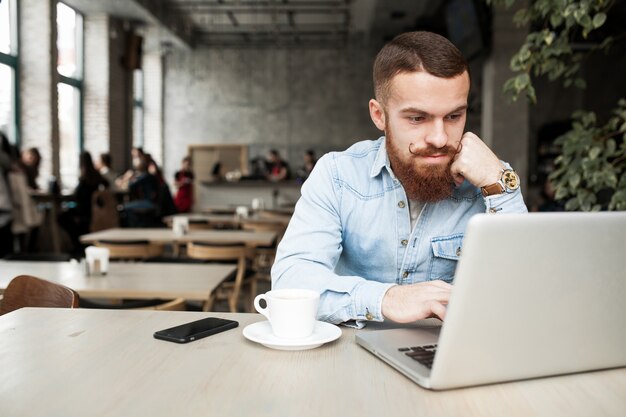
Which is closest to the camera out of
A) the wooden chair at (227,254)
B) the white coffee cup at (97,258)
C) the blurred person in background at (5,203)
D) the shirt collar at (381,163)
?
the shirt collar at (381,163)

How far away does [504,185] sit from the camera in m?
1.47

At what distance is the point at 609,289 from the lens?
2.96 ft

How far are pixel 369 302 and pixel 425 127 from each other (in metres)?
0.43

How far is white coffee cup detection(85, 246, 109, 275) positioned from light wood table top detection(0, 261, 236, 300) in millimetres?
38

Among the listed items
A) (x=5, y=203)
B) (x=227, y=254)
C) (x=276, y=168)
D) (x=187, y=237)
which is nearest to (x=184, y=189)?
(x=276, y=168)

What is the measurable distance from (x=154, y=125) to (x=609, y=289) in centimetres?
1432

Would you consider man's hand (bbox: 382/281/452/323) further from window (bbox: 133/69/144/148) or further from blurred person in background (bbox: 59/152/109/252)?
window (bbox: 133/69/144/148)

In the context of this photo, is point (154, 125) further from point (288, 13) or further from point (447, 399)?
point (447, 399)

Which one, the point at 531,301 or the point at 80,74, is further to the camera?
the point at 80,74

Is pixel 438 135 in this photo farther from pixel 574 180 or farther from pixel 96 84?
pixel 96 84

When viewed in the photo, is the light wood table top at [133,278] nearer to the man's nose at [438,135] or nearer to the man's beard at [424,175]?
the man's beard at [424,175]

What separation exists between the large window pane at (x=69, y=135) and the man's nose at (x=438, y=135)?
31.7 ft

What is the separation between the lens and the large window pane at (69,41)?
982 centimetres

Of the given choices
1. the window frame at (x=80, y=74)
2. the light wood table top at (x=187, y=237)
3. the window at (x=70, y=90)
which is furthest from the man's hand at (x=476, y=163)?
the window frame at (x=80, y=74)
